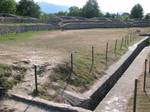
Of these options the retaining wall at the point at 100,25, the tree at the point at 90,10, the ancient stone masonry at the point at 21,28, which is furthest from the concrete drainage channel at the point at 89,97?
the tree at the point at 90,10

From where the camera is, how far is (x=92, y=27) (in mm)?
59062

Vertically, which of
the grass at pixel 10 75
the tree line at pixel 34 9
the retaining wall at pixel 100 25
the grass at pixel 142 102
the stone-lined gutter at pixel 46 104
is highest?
the tree line at pixel 34 9

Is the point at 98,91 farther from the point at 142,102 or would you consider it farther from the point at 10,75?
the point at 10,75

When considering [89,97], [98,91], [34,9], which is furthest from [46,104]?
[34,9]

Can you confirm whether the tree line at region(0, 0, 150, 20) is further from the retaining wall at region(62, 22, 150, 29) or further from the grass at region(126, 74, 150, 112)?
the grass at region(126, 74, 150, 112)

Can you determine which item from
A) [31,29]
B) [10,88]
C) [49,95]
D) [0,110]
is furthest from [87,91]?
[31,29]

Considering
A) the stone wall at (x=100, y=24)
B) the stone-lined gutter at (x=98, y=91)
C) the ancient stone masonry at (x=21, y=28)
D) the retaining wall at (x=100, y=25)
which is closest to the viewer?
the stone-lined gutter at (x=98, y=91)

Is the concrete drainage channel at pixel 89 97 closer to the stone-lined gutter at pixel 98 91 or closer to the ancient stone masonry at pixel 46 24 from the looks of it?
the stone-lined gutter at pixel 98 91

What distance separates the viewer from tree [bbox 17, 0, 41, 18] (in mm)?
77188

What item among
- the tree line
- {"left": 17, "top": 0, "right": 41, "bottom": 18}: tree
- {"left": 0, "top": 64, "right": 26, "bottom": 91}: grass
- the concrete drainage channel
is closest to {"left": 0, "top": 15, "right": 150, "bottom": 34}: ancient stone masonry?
the tree line

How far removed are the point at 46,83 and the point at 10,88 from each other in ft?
4.48

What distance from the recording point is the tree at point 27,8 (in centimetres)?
7719

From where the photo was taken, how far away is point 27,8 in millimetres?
77500

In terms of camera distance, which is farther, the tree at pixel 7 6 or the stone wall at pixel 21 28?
the tree at pixel 7 6
